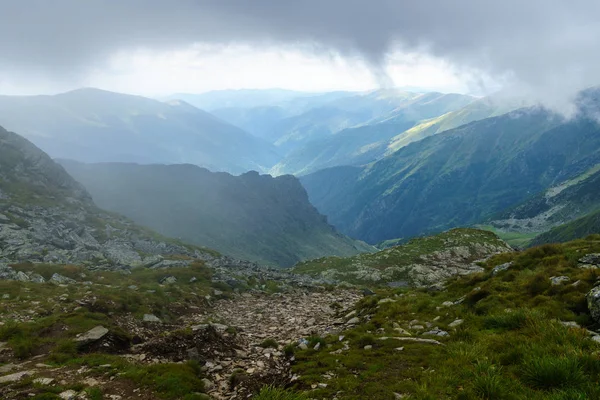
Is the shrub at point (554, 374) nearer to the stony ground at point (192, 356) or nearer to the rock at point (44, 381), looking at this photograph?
the stony ground at point (192, 356)

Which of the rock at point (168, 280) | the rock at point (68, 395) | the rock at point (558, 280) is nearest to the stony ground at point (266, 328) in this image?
the rock at point (68, 395)

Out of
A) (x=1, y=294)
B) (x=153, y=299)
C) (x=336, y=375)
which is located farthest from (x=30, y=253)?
(x=336, y=375)

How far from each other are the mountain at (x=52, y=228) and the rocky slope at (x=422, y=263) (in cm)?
3077

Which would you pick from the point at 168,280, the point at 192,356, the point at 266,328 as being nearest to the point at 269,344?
the point at 192,356

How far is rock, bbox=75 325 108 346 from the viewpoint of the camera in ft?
60.2

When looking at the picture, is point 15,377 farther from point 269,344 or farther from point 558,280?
point 558,280

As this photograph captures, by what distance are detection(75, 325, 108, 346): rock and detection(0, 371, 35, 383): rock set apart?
3729mm

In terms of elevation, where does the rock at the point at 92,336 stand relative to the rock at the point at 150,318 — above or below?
above

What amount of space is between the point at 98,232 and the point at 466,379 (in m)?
95.5

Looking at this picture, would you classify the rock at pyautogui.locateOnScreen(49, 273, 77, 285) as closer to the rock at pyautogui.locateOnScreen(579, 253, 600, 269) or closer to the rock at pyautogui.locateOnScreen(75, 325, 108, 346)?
the rock at pyautogui.locateOnScreen(75, 325, 108, 346)

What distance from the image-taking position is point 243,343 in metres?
20.6

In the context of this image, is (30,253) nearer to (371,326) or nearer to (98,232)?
(98,232)

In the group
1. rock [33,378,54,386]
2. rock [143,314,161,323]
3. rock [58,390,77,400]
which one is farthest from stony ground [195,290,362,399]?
rock [33,378,54,386]

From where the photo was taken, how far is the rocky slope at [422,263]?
208 ft
